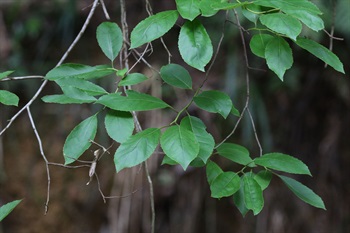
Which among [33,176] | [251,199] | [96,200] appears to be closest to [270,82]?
[96,200]

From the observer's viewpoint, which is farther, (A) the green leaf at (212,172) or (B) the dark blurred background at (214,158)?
(B) the dark blurred background at (214,158)

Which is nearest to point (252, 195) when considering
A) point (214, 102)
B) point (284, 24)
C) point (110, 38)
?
point (214, 102)

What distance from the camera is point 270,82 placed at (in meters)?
2.14

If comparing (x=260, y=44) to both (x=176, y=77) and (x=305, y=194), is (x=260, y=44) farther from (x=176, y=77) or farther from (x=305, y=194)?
(x=305, y=194)

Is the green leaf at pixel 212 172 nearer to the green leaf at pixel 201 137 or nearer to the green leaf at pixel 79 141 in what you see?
the green leaf at pixel 201 137

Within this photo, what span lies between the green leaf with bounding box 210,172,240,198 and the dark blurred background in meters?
1.24

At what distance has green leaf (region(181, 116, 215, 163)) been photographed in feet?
2.32

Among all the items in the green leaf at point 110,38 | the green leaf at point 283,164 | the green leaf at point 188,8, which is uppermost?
the green leaf at point 188,8

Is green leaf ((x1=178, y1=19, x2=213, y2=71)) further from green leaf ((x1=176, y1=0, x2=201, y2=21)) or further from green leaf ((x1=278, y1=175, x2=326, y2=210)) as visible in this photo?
green leaf ((x1=278, y1=175, x2=326, y2=210))

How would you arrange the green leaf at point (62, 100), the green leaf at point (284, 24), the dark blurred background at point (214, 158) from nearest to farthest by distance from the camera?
1. the green leaf at point (284, 24)
2. the green leaf at point (62, 100)
3. the dark blurred background at point (214, 158)

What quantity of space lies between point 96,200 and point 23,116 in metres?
0.52

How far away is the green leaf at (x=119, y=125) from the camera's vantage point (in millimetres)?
721

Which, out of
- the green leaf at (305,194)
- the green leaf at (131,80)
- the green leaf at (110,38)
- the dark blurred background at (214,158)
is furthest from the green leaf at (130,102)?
the dark blurred background at (214,158)

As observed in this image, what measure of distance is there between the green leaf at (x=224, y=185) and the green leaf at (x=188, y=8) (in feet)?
0.80
